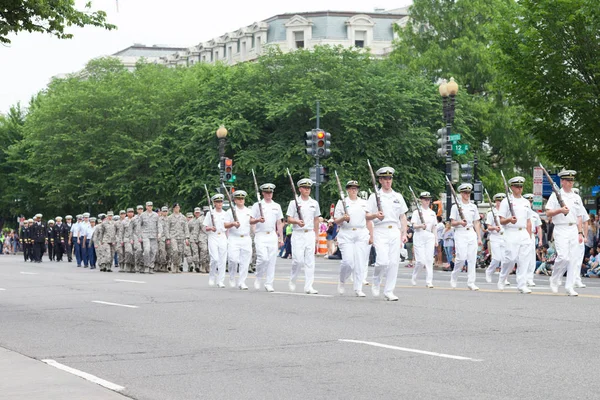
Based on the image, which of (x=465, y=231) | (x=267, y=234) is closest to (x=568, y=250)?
(x=465, y=231)

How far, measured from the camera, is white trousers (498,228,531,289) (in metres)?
20.5

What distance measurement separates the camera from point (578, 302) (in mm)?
17469

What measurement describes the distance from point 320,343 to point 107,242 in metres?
27.4

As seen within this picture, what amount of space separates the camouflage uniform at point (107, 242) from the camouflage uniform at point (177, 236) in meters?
3.25

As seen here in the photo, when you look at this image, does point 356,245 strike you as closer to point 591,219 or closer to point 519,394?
point 519,394

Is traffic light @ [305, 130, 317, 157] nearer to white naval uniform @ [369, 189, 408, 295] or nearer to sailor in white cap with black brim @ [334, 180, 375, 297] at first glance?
sailor in white cap with black brim @ [334, 180, 375, 297]

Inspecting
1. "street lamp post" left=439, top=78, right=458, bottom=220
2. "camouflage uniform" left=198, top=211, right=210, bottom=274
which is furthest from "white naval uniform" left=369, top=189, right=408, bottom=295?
"camouflage uniform" left=198, top=211, right=210, bottom=274

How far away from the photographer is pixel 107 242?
127ft

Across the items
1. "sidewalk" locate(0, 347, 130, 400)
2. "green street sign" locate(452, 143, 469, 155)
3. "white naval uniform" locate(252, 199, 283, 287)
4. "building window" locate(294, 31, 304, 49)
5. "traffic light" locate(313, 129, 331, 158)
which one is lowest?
"sidewalk" locate(0, 347, 130, 400)

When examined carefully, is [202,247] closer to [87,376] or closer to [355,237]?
[355,237]

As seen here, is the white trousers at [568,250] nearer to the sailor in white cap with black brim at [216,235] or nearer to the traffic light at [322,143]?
the sailor in white cap with black brim at [216,235]

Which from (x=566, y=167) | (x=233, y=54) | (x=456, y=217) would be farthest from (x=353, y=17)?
(x=456, y=217)

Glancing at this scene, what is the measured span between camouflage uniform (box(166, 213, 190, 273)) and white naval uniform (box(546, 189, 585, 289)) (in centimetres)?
1805

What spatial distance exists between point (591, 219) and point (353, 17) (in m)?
75.0
